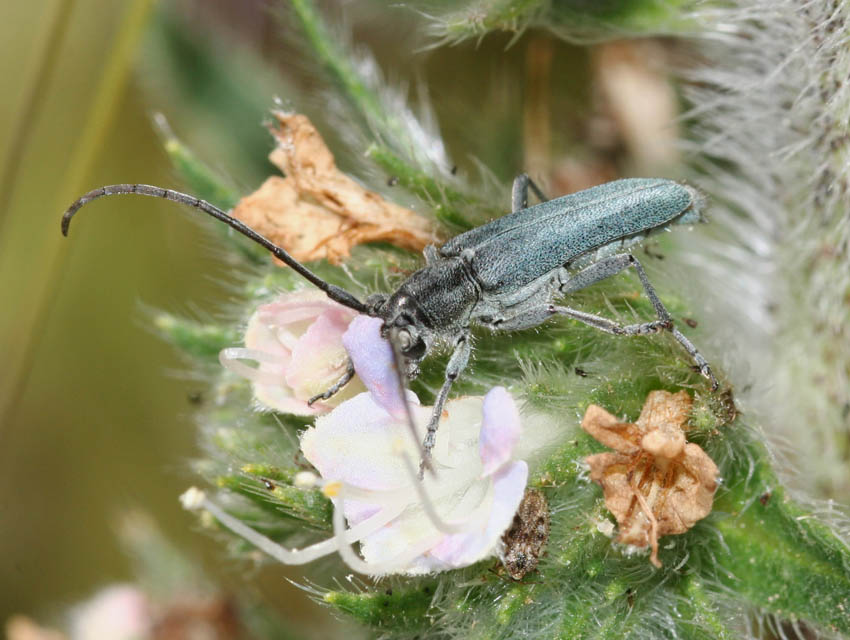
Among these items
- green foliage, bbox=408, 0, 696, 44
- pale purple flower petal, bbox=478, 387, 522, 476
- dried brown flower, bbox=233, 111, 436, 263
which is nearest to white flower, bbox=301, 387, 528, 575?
pale purple flower petal, bbox=478, 387, 522, 476

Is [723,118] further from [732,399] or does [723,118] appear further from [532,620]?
[532,620]

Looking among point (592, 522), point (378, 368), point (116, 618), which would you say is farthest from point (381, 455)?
point (116, 618)

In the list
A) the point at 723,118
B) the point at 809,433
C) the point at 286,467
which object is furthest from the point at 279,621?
the point at 723,118

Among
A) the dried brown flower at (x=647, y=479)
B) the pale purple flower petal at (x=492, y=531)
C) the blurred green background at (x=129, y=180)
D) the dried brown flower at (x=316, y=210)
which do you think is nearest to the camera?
the pale purple flower petal at (x=492, y=531)

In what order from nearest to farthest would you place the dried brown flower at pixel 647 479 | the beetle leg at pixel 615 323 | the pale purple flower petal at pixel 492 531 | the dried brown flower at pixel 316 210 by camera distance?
1. the pale purple flower petal at pixel 492 531
2. the dried brown flower at pixel 647 479
3. the beetle leg at pixel 615 323
4. the dried brown flower at pixel 316 210

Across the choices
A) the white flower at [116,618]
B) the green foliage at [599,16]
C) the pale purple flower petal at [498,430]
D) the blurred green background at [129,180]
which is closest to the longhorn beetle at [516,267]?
the pale purple flower petal at [498,430]

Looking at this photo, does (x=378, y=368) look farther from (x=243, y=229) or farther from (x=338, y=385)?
(x=243, y=229)

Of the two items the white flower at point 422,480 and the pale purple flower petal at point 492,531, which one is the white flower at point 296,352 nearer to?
the white flower at point 422,480
